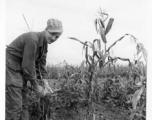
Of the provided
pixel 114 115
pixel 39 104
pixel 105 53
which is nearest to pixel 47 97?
pixel 39 104

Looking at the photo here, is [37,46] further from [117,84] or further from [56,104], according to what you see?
[117,84]

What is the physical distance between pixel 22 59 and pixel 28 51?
0.61ft

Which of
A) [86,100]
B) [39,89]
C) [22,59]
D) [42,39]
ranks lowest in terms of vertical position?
[86,100]

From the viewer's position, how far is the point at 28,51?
8.00 feet

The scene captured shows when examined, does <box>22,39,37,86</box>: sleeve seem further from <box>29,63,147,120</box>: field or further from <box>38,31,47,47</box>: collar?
<box>29,63,147,120</box>: field

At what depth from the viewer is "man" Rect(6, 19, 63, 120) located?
8.06 feet

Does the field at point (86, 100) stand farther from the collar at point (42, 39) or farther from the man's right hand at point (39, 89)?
the collar at point (42, 39)

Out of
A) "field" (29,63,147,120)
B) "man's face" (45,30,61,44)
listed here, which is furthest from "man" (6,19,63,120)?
"field" (29,63,147,120)

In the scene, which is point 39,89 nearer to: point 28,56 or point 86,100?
point 28,56

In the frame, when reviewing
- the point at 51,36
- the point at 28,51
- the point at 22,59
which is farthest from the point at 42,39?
the point at 22,59

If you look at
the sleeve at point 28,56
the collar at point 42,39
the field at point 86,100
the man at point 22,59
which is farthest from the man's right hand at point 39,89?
the collar at point 42,39

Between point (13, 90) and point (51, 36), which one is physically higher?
point (51, 36)

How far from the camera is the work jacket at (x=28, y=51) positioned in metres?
2.45

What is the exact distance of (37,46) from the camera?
8.39 feet
